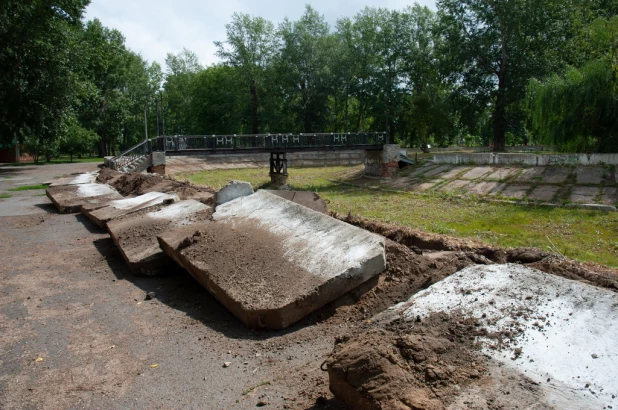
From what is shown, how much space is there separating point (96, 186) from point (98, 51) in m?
21.1

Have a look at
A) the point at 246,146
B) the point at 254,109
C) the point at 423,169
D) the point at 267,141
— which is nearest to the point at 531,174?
the point at 423,169

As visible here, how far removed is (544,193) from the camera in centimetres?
1988

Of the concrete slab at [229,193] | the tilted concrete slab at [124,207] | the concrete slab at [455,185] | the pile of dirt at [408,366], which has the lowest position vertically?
the concrete slab at [455,185]

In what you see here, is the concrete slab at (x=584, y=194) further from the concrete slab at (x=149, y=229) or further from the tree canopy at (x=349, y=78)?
the concrete slab at (x=149, y=229)

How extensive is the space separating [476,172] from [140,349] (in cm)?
2313

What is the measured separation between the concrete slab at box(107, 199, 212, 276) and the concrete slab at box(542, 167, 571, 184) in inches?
707

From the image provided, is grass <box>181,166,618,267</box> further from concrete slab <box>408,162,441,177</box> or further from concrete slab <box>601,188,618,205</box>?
concrete slab <box>408,162,441,177</box>

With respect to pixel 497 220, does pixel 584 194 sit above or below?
above

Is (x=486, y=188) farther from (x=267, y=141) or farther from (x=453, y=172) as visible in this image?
(x=267, y=141)

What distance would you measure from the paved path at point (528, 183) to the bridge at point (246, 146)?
3.54 meters

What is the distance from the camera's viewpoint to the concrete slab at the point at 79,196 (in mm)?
12925

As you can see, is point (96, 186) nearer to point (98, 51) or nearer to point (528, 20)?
point (98, 51)

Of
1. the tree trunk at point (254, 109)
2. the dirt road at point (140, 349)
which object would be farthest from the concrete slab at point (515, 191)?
the tree trunk at point (254, 109)

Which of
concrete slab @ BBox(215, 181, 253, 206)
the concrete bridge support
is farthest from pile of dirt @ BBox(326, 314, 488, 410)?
the concrete bridge support
